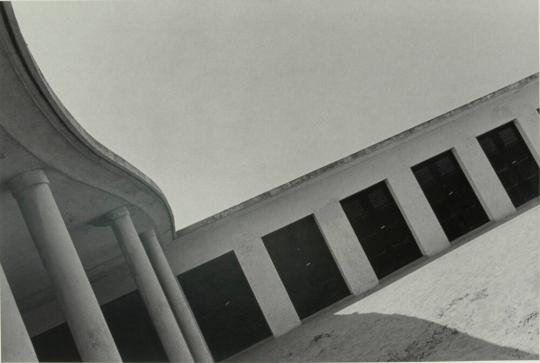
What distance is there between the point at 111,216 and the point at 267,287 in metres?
6.83

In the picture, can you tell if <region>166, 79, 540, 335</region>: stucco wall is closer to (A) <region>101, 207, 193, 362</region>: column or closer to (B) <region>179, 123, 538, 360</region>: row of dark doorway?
(B) <region>179, 123, 538, 360</region>: row of dark doorway

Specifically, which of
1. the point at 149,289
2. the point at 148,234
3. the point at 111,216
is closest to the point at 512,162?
the point at 148,234

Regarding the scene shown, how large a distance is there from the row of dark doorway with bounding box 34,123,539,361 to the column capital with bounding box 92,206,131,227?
5.82 metres

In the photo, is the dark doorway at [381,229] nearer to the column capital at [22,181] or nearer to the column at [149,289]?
the column at [149,289]

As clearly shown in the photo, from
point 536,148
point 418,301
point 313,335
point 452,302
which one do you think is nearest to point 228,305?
point 313,335

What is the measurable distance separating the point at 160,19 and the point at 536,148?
47.8 feet

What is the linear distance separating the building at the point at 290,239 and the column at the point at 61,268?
278 cm

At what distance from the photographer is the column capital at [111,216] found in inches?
378

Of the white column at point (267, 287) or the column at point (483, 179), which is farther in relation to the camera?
the column at point (483, 179)

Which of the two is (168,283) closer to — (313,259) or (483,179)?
(313,259)

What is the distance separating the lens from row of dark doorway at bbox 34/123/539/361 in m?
15.0

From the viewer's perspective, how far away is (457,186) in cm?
1678

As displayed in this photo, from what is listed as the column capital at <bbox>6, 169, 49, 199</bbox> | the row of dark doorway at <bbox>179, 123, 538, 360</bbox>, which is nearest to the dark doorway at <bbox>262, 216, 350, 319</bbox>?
the row of dark doorway at <bbox>179, 123, 538, 360</bbox>

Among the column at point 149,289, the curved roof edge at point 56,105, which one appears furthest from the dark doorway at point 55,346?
the curved roof edge at point 56,105
